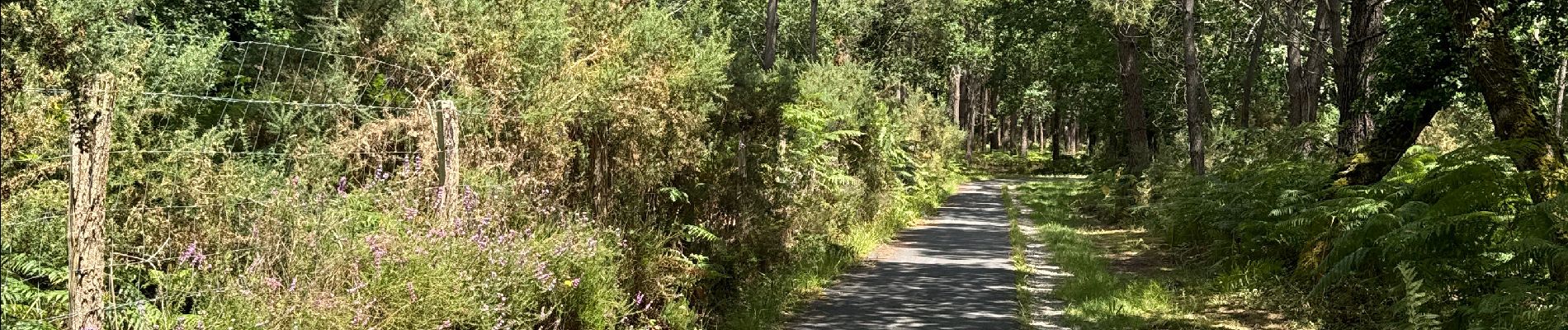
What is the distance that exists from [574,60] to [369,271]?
415 centimetres

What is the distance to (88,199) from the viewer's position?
4852 mm

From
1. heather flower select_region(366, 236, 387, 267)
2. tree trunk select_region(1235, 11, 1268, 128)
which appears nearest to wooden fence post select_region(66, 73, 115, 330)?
heather flower select_region(366, 236, 387, 267)

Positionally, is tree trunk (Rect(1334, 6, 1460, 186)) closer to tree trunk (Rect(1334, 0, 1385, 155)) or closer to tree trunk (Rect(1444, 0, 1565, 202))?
tree trunk (Rect(1334, 0, 1385, 155))

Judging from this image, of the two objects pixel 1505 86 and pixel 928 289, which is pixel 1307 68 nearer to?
pixel 928 289

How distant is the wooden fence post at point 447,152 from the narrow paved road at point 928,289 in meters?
3.61

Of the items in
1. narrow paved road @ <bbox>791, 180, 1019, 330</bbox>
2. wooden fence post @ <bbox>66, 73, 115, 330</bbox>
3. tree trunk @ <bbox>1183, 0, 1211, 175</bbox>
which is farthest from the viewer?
tree trunk @ <bbox>1183, 0, 1211, 175</bbox>

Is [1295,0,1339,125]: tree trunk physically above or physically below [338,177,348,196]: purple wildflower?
above

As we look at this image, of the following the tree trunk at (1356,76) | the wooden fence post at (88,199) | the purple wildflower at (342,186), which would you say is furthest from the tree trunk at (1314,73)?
the wooden fence post at (88,199)

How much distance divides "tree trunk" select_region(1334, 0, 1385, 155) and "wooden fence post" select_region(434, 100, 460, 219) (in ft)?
32.7

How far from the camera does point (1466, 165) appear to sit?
7.83 metres

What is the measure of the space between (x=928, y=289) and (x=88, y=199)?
893 centimetres

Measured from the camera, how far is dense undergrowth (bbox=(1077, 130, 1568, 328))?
21.0 ft

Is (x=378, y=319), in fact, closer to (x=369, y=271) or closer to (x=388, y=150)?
(x=369, y=271)

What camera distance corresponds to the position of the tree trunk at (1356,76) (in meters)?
13.5
